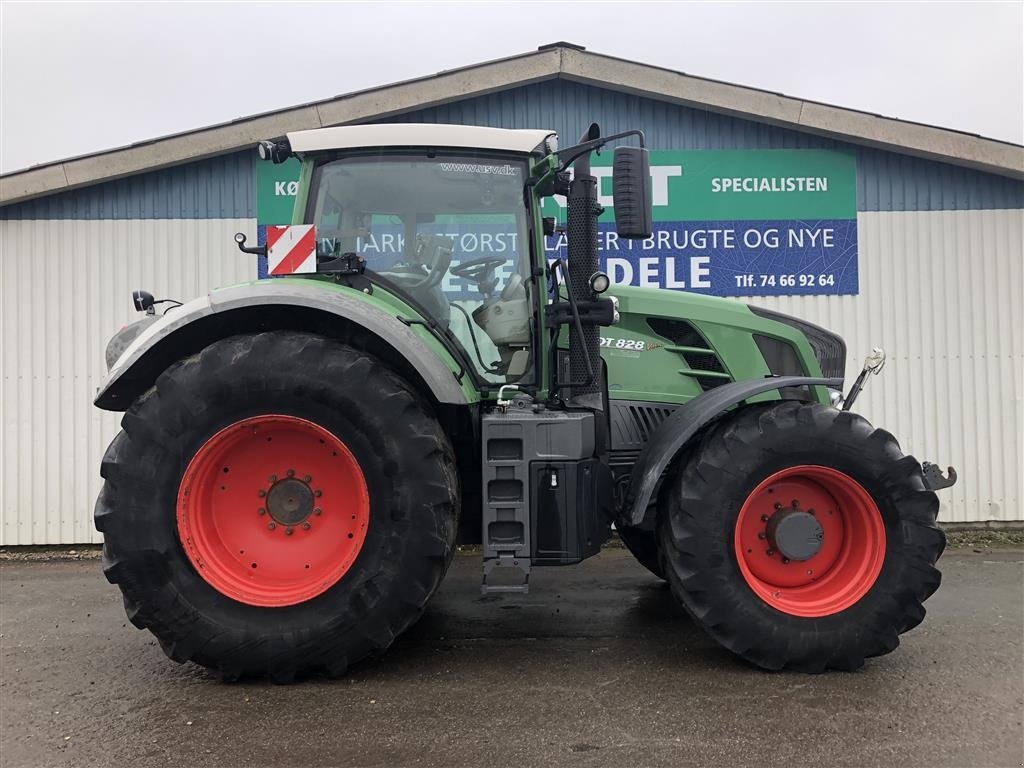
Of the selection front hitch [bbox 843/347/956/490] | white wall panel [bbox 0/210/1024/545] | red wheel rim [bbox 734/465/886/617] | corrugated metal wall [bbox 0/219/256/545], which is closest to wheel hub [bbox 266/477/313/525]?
red wheel rim [bbox 734/465/886/617]

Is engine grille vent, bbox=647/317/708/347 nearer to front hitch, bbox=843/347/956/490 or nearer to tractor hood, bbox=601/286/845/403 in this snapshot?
tractor hood, bbox=601/286/845/403

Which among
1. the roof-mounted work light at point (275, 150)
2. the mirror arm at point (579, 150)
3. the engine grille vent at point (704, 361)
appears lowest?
the engine grille vent at point (704, 361)

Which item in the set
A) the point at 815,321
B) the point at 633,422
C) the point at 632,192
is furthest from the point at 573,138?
the point at 632,192

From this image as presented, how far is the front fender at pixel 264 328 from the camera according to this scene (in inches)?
130

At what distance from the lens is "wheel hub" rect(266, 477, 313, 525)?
341 cm

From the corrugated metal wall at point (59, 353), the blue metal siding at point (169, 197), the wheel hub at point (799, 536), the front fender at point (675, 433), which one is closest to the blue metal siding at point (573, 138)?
the blue metal siding at point (169, 197)

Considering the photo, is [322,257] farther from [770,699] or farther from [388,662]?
[770,699]

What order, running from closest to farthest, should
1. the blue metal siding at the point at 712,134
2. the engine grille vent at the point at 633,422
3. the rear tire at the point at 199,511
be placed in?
1. the rear tire at the point at 199,511
2. the engine grille vent at the point at 633,422
3. the blue metal siding at the point at 712,134

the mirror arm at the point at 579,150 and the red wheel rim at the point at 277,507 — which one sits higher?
the mirror arm at the point at 579,150

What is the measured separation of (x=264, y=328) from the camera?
11.6 ft

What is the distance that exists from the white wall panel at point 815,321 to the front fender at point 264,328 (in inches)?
135

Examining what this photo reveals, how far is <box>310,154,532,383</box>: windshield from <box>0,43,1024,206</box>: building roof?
3112 millimetres

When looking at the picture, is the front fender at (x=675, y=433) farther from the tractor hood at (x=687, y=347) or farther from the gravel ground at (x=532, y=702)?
the gravel ground at (x=532, y=702)

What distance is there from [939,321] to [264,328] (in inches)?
238
